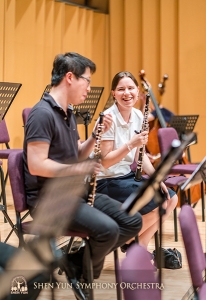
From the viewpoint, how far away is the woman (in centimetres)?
320

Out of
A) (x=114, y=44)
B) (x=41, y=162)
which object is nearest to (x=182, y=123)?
(x=114, y=44)

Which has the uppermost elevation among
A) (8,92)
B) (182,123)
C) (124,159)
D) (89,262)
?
(8,92)

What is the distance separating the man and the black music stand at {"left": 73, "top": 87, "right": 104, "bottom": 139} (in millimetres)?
1927

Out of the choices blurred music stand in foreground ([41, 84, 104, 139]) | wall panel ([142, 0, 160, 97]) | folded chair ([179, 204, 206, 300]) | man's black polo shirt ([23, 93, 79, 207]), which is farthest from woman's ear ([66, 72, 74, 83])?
wall panel ([142, 0, 160, 97])

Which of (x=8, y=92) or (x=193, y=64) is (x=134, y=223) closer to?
(x=8, y=92)

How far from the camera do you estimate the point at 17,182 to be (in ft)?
8.77

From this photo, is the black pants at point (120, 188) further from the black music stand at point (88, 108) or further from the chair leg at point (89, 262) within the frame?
the black music stand at point (88, 108)

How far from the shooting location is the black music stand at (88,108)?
4828 millimetres

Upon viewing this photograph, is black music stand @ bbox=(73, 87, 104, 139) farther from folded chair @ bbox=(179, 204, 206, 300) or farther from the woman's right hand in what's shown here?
folded chair @ bbox=(179, 204, 206, 300)

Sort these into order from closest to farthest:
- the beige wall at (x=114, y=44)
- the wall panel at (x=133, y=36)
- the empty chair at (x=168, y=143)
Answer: the empty chair at (x=168, y=143) < the beige wall at (x=114, y=44) < the wall panel at (x=133, y=36)

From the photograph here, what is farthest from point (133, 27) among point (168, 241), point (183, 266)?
point (183, 266)

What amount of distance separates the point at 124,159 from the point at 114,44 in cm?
479

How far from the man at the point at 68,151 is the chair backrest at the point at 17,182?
1.2 inches

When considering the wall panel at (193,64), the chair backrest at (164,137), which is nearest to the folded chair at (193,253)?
the chair backrest at (164,137)
